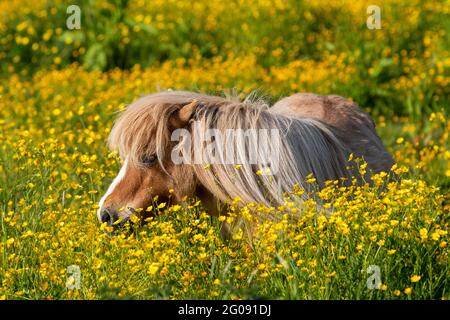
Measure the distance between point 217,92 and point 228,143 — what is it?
84cm

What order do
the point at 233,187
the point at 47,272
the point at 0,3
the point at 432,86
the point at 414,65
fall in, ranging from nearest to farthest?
the point at 47,272, the point at 233,187, the point at 432,86, the point at 414,65, the point at 0,3

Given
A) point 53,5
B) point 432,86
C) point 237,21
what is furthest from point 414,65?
point 53,5

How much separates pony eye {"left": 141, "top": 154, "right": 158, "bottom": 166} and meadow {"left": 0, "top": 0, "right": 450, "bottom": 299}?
8.1 inches

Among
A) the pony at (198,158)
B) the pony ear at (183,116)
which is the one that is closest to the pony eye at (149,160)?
the pony at (198,158)

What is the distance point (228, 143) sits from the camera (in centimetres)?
442

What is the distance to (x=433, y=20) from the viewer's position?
1048 centimetres

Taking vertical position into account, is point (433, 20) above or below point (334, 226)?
above

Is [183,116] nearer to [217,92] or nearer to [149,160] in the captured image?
[149,160]

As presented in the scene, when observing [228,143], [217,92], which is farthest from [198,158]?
[217,92]

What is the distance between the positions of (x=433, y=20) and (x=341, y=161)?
20.1ft

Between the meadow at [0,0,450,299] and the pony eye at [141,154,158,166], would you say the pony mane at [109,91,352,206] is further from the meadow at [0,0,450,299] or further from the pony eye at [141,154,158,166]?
the meadow at [0,0,450,299]

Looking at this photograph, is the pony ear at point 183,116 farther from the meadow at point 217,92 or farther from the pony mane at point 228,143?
the meadow at point 217,92
